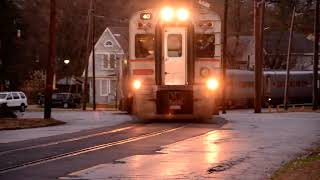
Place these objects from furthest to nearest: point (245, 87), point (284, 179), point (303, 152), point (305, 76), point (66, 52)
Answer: point (66, 52), point (305, 76), point (245, 87), point (303, 152), point (284, 179)

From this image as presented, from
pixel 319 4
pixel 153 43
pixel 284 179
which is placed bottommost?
pixel 284 179

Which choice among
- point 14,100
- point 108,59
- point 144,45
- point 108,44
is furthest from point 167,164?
point 108,59

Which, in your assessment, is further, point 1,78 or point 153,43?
point 1,78

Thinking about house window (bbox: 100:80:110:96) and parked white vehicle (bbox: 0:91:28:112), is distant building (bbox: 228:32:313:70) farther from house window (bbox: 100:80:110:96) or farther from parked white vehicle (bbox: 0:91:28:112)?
parked white vehicle (bbox: 0:91:28:112)

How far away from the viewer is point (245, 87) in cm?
6975

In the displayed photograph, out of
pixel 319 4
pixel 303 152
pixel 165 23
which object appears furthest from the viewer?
pixel 319 4

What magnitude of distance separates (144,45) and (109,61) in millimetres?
63501

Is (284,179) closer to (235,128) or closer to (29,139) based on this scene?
(29,139)

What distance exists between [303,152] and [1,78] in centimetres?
5836

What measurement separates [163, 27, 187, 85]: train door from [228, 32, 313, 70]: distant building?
2200 inches

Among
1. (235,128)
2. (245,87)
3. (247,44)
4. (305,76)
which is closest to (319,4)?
(245,87)

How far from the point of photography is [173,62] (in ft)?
94.0

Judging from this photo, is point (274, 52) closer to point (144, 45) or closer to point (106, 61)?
point (106, 61)

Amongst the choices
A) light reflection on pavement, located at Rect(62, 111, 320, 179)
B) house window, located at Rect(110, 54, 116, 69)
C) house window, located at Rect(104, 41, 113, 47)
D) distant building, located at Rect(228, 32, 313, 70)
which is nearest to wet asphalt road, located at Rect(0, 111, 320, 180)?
light reflection on pavement, located at Rect(62, 111, 320, 179)
